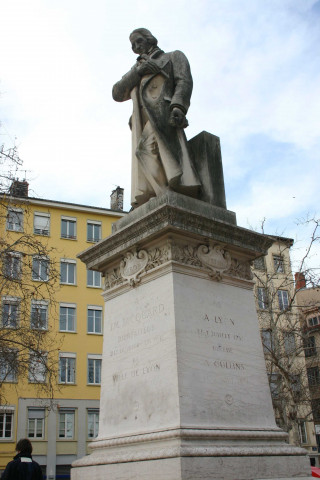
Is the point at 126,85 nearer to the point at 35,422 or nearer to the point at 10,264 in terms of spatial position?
the point at 10,264

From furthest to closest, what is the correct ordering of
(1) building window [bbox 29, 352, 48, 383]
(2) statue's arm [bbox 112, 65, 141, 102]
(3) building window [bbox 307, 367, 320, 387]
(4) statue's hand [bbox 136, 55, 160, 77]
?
(3) building window [bbox 307, 367, 320, 387]
(1) building window [bbox 29, 352, 48, 383]
(2) statue's arm [bbox 112, 65, 141, 102]
(4) statue's hand [bbox 136, 55, 160, 77]

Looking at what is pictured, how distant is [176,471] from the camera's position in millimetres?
4770

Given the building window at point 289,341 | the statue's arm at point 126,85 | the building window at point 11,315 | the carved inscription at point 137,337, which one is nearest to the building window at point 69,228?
the building window at point 289,341

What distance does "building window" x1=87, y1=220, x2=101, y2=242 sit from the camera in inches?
1638

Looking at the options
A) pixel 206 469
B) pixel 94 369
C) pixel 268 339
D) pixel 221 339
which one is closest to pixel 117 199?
pixel 94 369

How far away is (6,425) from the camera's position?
3294 cm

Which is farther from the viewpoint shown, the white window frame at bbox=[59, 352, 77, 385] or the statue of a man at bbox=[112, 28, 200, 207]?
the white window frame at bbox=[59, 352, 77, 385]

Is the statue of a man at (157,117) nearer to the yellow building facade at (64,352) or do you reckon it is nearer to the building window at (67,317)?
the yellow building facade at (64,352)

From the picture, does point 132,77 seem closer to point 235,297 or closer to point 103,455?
point 235,297

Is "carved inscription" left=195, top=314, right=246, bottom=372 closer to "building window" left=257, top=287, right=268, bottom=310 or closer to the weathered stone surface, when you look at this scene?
the weathered stone surface

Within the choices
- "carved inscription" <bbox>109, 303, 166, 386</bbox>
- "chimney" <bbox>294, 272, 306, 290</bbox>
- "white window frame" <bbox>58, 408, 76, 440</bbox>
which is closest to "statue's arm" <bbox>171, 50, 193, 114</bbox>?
"carved inscription" <bbox>109, 303, 166, 386</bbox>

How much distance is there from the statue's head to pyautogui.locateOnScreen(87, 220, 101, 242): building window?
1348 inches

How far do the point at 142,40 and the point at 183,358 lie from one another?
14.3 ft

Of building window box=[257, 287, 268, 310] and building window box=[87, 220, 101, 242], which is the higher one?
building window box=[87, 220, 101, 242]
